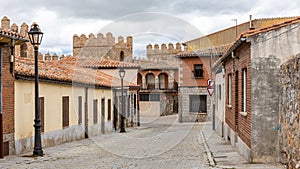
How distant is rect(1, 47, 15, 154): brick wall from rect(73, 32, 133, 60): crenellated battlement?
138 ft

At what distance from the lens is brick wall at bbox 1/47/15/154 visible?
40.7 feet

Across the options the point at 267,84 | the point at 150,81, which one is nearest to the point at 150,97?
the point at 150,81

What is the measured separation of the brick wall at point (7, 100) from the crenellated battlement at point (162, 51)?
157 feet

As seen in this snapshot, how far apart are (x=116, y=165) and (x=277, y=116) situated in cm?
419

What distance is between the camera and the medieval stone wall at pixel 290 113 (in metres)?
7.74

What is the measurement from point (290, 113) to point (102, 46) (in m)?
48.8

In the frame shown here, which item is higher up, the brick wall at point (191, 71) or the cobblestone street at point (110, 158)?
the brick wall at point (191, 71)

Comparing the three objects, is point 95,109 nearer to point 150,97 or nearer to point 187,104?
point 187,104

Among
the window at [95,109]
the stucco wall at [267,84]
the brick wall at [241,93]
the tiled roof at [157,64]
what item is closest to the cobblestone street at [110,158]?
the brick wall at [241,93]

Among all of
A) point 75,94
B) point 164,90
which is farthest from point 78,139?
point 164,90

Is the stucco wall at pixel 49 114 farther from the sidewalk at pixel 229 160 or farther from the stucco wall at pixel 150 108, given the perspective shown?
the stucco wall at pixel 150 108

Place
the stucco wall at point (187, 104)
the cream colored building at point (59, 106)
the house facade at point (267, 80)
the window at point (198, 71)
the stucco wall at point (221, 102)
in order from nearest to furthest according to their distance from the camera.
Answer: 1. the house facade at point (267, 80)
2. the cream colored building at point (59, 106)
3. the stucco wall at point (221, 102)
4. the window at point (198, 71)
5. the stucco wall at point (187, 104)

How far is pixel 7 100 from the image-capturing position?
41.2ft

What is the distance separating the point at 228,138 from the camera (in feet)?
59.1
